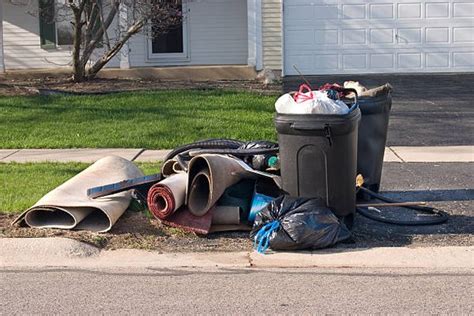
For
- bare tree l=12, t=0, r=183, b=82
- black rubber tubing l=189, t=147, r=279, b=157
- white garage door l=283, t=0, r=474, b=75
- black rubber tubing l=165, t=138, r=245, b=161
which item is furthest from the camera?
white garage door l=283, t=0, r=474, b=75

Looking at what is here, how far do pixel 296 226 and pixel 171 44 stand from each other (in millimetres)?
13787

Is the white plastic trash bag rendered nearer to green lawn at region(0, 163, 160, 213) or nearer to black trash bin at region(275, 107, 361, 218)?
black trash bin at region(275, 107, 361, 218)

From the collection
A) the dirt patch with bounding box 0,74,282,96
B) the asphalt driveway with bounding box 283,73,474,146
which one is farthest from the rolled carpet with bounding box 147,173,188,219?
the dirt patch with bounding box 0,74,282,96

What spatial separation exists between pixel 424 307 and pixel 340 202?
206 centimetres

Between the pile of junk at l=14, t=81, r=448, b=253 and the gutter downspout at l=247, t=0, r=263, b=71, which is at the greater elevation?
the gutter downspout at l=247, t=0, r=263, b=71

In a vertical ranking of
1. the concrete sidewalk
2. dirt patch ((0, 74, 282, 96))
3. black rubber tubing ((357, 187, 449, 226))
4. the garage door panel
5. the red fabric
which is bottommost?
black rubber tubing ((357, 187, 449, 226))

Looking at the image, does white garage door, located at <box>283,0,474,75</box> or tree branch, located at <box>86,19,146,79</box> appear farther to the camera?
white garage door, located at <box>283,0,474,75</box>

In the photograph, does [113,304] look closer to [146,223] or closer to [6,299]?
Answer: [6,299]

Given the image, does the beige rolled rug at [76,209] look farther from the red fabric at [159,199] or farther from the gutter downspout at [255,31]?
the gutter downspout at [255,31]

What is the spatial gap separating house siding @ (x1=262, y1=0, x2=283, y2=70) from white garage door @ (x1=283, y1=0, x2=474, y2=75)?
0.90 feet

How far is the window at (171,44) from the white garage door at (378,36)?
2590mm

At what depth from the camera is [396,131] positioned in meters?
13.8

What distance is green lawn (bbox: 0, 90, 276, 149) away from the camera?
1301 centimetres

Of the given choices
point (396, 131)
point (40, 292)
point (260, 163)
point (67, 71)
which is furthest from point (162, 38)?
point (40, 292)
